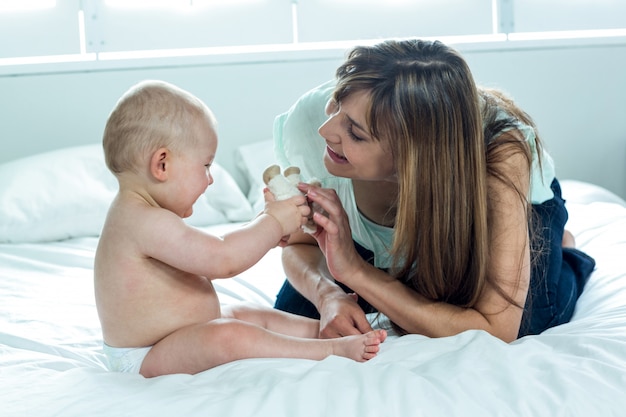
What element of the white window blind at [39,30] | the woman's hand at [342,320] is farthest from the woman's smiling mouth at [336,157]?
the white window blind at [39,30]

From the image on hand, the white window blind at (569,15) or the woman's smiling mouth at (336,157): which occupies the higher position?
the white window blind at (569,15)

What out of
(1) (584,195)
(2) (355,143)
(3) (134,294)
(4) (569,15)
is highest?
(4) (569,15)

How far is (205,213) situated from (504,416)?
6.06 feet

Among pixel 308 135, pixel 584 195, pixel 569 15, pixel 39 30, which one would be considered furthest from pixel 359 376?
pixel 569 15

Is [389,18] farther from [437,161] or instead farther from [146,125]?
[146,125]

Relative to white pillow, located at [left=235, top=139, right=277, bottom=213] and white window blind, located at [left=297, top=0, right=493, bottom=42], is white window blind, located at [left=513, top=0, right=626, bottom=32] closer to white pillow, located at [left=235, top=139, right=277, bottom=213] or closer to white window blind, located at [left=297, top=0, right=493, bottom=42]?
white window blind, located at [left=297, top=0, right=493, bottom=42]

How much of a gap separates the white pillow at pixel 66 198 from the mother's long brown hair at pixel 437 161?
1.44 meters

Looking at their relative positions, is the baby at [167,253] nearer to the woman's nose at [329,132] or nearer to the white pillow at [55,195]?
the woman's nose at [329,132]

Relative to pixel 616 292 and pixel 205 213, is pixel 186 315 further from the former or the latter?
pixel 205 213

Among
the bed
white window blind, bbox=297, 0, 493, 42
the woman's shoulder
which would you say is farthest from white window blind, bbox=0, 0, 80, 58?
the woman's shoulder

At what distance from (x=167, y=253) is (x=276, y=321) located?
0.29 m

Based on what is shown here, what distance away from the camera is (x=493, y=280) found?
1.36m

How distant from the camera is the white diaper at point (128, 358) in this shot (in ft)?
4.35

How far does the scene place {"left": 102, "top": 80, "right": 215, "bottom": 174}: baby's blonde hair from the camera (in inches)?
50.9
